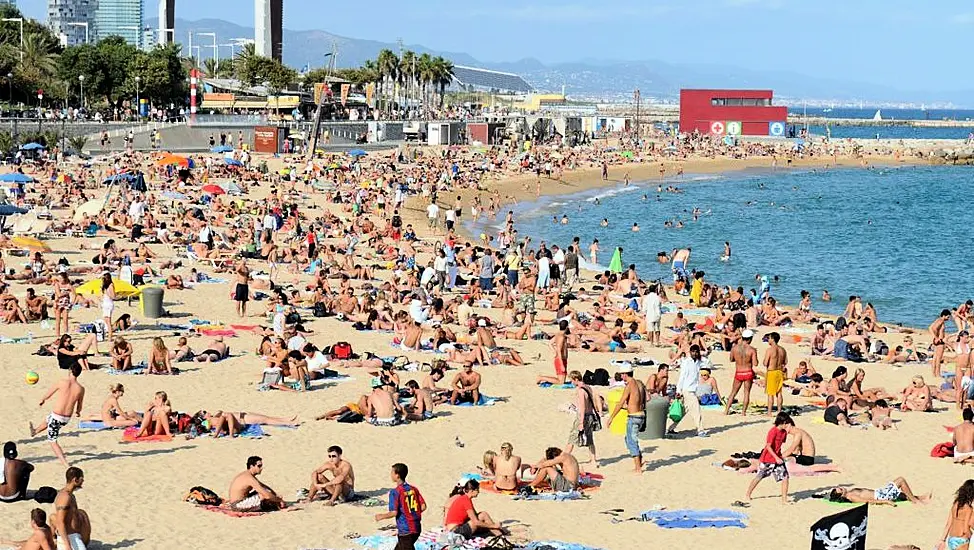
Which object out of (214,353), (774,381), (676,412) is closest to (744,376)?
(774,381)

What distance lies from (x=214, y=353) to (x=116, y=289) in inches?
132

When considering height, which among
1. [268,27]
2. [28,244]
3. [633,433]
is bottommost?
[633,433]

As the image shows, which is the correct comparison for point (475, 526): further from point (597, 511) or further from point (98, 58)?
point (98, 58)

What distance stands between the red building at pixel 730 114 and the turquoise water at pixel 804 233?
18.2m

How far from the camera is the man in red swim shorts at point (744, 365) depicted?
1527 cm

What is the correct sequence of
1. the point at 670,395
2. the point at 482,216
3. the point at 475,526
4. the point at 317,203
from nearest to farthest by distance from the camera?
the point at 475,526, the point at 670,395, the point at 317,203, the point at 482,216

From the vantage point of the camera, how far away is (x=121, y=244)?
29.4 meters

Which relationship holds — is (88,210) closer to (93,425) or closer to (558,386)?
(558,386)

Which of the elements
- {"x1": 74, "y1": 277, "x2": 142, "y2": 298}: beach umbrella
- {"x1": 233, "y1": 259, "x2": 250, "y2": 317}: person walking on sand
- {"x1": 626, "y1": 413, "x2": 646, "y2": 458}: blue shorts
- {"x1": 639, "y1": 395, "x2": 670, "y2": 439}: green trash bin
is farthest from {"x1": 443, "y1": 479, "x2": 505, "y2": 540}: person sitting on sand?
{"x1": 233, "y1": 259, "x2": 250, "y2": 317}: person walking on sand

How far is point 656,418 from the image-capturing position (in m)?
14.6

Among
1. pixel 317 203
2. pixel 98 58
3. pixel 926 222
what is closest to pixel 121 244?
pixel 317 203

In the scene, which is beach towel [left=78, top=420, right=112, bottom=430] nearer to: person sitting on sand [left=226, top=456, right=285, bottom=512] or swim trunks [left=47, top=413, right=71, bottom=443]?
swim trunks [left=47, top=413, right=71, bottom=443]

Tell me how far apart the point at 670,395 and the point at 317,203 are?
28275 mm

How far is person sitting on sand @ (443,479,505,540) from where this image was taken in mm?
10367
